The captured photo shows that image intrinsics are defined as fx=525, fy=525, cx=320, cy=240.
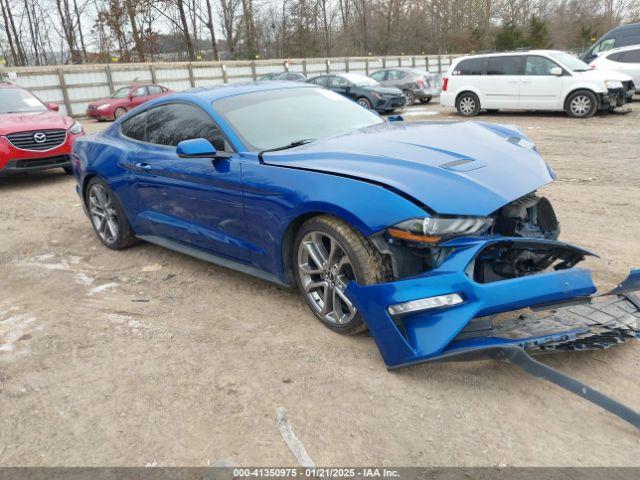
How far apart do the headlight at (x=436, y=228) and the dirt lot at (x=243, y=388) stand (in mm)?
738

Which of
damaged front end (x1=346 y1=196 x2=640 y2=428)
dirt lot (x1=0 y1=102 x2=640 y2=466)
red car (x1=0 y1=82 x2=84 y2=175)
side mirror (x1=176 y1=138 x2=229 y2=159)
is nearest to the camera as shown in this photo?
dirt lot (x1=0 y1=102 x2=640 y2=466)

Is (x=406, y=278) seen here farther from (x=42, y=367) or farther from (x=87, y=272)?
(x=87, y=272)

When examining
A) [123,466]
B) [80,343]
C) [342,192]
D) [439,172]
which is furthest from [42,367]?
[439,172]

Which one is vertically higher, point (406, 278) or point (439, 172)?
point (439, 172)

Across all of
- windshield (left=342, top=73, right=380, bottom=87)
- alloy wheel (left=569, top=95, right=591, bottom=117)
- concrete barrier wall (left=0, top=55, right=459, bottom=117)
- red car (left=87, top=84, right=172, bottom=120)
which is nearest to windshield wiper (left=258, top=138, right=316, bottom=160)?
alloy wheel (left=569, top=95, right=591, bottom=117)

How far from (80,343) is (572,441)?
9.67 ft

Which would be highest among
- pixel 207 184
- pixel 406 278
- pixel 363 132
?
pixel 363 132

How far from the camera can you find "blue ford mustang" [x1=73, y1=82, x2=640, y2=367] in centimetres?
263

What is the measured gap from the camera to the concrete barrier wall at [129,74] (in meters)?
22.3

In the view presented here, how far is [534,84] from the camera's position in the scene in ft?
43.5

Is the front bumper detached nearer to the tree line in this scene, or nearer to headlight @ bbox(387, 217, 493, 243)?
headlight @ bbox(387, 217, 493, 243)

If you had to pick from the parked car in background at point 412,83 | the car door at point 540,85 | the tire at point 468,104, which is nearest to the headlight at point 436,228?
the car door at point 540,85

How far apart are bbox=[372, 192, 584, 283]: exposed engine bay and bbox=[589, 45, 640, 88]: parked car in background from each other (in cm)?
1441

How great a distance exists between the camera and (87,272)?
486 cm
